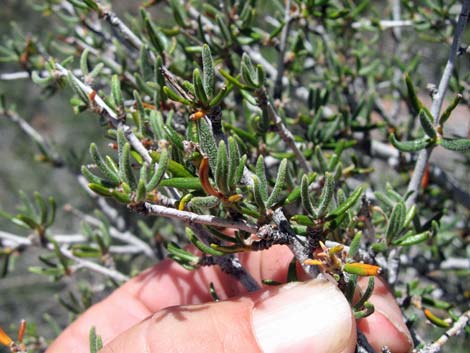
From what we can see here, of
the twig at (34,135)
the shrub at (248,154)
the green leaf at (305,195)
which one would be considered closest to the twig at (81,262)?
the shrub at (248,154)

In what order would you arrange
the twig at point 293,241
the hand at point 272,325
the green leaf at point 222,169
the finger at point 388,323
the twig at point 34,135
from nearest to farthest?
1. the green leaf at point 222,169
2. the twig at point 293,241
3. the hand at point 272,325
4. the finger at point 388,323
5. the twig at point 34,135

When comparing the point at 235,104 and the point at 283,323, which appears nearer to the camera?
the point at 283,323

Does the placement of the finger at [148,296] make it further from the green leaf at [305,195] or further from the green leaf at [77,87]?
the green leaf at [77,87]

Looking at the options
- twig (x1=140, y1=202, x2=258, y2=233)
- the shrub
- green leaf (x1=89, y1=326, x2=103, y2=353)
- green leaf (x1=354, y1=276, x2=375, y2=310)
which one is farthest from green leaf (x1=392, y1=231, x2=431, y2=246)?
green leaf (x1=89, y1=326, x2=103, y2=353)


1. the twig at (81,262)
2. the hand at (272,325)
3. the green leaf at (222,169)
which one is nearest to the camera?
the green leaf at (222,169)

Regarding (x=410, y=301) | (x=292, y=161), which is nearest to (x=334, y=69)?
(x=292, y=161)

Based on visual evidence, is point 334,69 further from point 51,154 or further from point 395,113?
point 51,154
